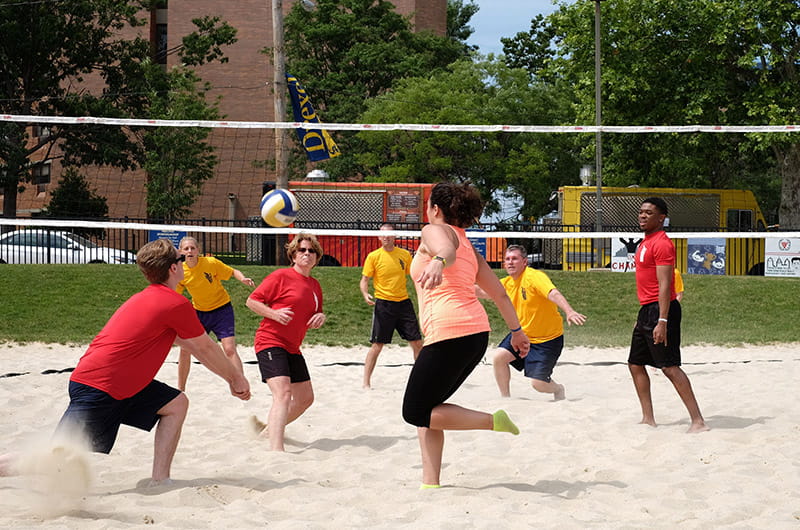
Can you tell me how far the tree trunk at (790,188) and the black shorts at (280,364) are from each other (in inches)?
751

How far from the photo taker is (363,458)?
5070 millimetres

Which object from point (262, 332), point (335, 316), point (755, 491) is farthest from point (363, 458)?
point (335, 316)


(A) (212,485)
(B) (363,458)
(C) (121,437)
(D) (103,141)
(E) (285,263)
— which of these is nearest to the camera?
(A) (212,485)

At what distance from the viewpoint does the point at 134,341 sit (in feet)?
12.7

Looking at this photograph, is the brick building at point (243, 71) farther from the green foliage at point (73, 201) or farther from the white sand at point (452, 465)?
the white sand at point (452, 465)

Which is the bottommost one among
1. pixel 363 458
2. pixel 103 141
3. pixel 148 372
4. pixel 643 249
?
pixel 363 458

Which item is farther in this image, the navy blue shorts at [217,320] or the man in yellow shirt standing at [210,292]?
the navy blue shorts at [217,320]

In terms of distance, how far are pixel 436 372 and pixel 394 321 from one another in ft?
13.0

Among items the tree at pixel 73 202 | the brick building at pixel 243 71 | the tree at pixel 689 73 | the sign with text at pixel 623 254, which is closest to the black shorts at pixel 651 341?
the sign with text at pixel 623 254

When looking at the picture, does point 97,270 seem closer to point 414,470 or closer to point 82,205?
point 414,470

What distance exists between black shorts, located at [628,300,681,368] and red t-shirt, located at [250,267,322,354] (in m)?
2.02

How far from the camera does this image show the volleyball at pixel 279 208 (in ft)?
23.4

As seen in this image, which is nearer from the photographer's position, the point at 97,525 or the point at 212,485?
the point at 97,525

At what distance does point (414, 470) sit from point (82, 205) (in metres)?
24.3
